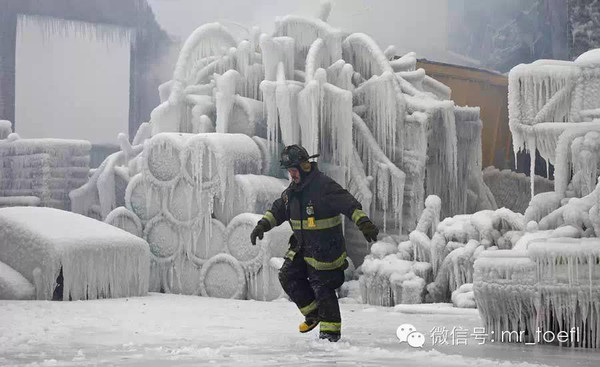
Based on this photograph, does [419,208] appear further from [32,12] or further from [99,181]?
[32,12]

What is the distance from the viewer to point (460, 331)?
1080 centimetres

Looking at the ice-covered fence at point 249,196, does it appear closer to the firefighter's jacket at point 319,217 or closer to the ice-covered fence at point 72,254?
the ice-covered fence at point 72,254

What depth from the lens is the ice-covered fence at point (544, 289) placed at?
9359 millimetres

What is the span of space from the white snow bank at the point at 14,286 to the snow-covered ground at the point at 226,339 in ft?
2.33

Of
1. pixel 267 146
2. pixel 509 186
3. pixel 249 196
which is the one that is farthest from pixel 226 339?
pixel 509 186

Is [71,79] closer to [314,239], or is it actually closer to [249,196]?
[249,196]

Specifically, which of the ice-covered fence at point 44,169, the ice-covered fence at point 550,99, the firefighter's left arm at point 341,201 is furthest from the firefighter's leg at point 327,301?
the ice-covered fence at point 44,169

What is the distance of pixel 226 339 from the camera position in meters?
10.1

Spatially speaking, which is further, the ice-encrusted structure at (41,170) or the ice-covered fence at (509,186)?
the ice-covered fence at (509,186)

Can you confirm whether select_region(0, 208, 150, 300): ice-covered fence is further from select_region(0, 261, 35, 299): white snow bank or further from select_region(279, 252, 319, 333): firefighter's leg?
select_region(279, 252, 319, 333): firefighter's leg

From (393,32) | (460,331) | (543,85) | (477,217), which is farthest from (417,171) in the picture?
(393,32)

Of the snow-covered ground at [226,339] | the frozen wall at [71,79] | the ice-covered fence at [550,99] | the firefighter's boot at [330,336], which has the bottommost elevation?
the snow-covered ground at [226,339]

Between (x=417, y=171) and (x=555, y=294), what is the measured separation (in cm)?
905

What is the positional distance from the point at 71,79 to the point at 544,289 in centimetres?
2297
